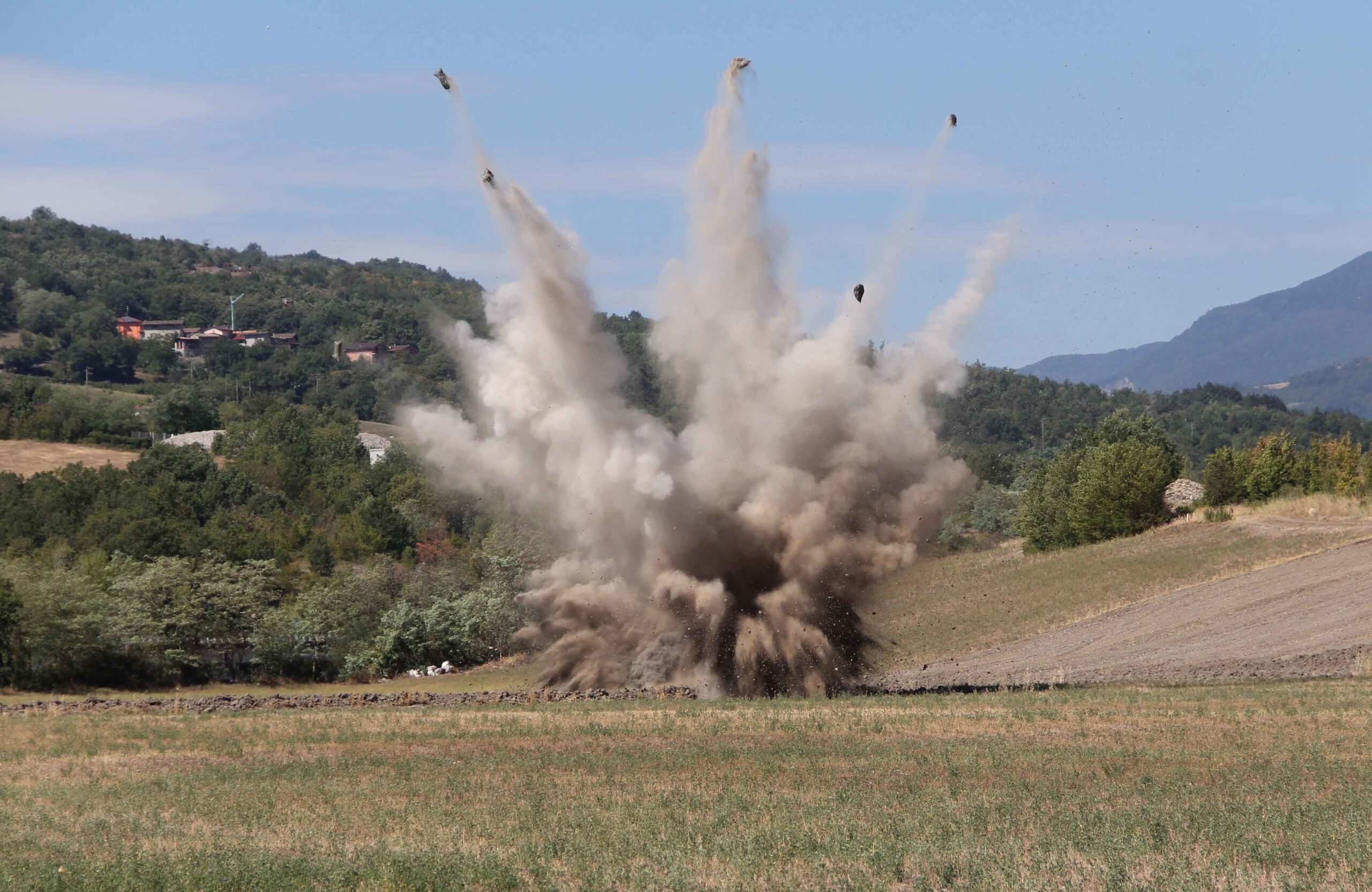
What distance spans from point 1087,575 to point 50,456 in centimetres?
8690

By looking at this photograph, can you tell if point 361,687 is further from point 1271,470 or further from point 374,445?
point 374,445

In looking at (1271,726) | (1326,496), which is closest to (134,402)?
(1326,496)

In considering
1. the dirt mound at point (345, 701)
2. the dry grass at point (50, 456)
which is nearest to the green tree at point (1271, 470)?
the dirt mound at point (345, 701)

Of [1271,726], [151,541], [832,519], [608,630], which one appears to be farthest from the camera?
[151,541]

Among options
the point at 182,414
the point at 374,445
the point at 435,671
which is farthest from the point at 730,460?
the point at 182,414

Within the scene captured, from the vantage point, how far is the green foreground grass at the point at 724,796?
746 inches

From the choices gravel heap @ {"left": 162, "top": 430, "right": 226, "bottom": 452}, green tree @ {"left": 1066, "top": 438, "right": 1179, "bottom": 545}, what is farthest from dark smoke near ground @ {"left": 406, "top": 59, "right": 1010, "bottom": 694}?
gravel heap @ {"left": 162, "top": 430, "right": 226, "bottom": 452}

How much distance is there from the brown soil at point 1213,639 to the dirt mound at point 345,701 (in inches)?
316

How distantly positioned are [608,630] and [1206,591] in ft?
120

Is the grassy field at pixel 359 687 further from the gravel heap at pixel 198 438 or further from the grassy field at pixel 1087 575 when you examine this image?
the gravel heap at pixel 198 438

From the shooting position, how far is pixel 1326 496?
9200cm

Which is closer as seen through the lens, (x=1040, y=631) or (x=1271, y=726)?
(x=1271, y=726)

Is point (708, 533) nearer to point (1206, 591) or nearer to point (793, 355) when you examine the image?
point (793, 355)

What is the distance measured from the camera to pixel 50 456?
396 feet
